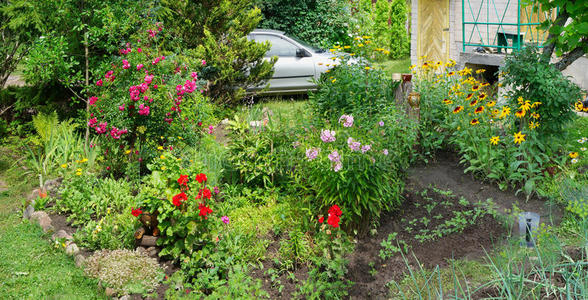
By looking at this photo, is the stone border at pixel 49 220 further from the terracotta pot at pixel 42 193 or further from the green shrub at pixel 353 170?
the green shrub at pixel 353 170

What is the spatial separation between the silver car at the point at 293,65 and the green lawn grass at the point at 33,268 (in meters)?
5.62

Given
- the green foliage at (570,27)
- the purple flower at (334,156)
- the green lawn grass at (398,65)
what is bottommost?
the green lawn grass at (398,65)

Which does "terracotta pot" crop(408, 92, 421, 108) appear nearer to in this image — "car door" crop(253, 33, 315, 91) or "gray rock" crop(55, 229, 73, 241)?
"gray rock" crop(55, 229, 73, 241)

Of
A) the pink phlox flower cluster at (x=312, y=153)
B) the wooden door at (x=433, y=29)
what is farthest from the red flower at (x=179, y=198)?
the wooden door at (x=433, y=29)

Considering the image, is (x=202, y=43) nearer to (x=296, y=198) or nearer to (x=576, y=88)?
(x=296, y=198)

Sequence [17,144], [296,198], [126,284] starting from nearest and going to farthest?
[126,284]
[296,198]
[17,144]

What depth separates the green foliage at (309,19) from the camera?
14.0 meters

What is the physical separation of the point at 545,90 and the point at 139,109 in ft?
14.0

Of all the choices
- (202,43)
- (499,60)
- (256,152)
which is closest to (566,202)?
(256,152)

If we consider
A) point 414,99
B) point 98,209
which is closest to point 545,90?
point 414,99

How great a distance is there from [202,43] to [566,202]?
5984 millimetres

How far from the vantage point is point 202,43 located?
8734 millimetres

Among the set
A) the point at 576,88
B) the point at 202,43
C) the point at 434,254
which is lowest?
the point at 434,254

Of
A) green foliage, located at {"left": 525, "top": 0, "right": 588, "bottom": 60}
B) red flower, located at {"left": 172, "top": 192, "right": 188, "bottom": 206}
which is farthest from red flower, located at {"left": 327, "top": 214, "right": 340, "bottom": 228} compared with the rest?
green foliage, located at {"left": 525, "top": 0, "right": 588, "bottom": 60}
